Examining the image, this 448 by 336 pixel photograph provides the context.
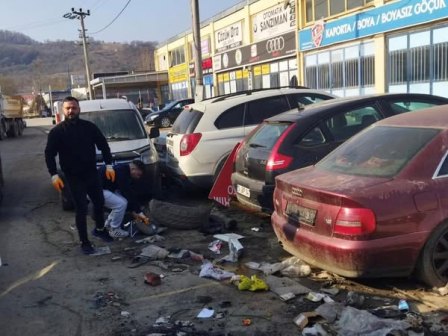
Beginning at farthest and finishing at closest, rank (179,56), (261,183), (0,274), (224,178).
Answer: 1. (179,56)
2. (224,178)
3. (261,183)
4. (0,274)

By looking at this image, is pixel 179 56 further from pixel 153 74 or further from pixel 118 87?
pixel 118 87

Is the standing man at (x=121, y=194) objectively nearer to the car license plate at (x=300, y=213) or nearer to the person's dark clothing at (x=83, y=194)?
the person's dark clothing at (x=83, y=194)

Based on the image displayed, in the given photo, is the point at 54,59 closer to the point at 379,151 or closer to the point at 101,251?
the point at 101,251

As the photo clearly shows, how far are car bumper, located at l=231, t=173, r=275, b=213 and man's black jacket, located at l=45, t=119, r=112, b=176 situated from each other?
2.00 meters

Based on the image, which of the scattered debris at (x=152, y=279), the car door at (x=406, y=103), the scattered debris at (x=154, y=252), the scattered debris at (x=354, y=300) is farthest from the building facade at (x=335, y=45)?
the scattered debris at (x=354, y=300)

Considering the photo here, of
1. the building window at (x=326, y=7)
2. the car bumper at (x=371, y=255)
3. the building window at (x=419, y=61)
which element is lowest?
the car bumper at (x=371, y=255)

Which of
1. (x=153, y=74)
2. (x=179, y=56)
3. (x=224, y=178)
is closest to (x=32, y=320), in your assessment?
(x=224, y=178)

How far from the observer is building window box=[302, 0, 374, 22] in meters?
22.2

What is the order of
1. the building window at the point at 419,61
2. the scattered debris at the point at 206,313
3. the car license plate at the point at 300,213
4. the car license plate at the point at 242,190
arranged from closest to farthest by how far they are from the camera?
the scattered debris at the point at 206,313, the car license plate at the point at 300,213, the car license plate at the point at 242,190, the building window at the point at 419,61

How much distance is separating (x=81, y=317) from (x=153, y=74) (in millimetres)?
55840

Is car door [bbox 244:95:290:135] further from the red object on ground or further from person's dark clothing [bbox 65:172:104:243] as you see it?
person's dark clothing [bbox 65:172:104:243]

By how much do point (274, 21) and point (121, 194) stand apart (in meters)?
25.1

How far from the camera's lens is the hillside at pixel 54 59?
73.8 m

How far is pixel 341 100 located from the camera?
275 inches
